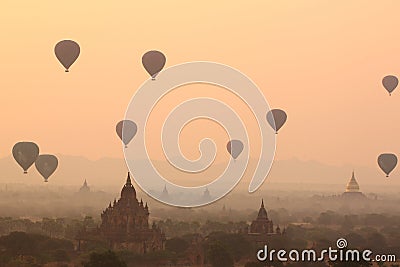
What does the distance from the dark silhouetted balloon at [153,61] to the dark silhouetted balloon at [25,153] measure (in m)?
21.7

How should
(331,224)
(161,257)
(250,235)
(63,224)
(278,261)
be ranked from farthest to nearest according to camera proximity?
A: (331,224) < (63,224) < (250,235) < (161,257) < (278,261)

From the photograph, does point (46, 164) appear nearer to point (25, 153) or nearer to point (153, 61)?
point (25, 153)

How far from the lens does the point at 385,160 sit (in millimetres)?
103750

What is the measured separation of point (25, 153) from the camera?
8806cm

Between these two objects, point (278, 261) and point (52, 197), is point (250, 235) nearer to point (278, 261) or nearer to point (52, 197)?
point (278, 261)

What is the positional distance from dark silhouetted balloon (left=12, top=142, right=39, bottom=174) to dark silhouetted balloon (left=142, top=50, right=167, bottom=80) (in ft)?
71.3

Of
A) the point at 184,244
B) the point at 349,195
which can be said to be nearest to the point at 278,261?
the point at 184,244

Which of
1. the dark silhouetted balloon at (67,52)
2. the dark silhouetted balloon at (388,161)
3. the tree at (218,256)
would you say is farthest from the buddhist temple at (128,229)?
the dark silhouetted balloon at (388,161)

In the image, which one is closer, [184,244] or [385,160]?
[184,244]

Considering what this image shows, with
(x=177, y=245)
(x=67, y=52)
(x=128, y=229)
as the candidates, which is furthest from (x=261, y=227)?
(x=67, y=52)

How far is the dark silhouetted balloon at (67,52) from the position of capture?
6710 cm

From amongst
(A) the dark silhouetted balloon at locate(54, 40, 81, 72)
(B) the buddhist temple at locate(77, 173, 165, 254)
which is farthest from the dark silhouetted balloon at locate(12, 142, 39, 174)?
(B) the buddhist temple at locate(77, 173, 165, 254)

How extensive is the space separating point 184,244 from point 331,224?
58.9 metres

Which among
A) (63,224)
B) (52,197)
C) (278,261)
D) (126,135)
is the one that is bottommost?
(278,261)
